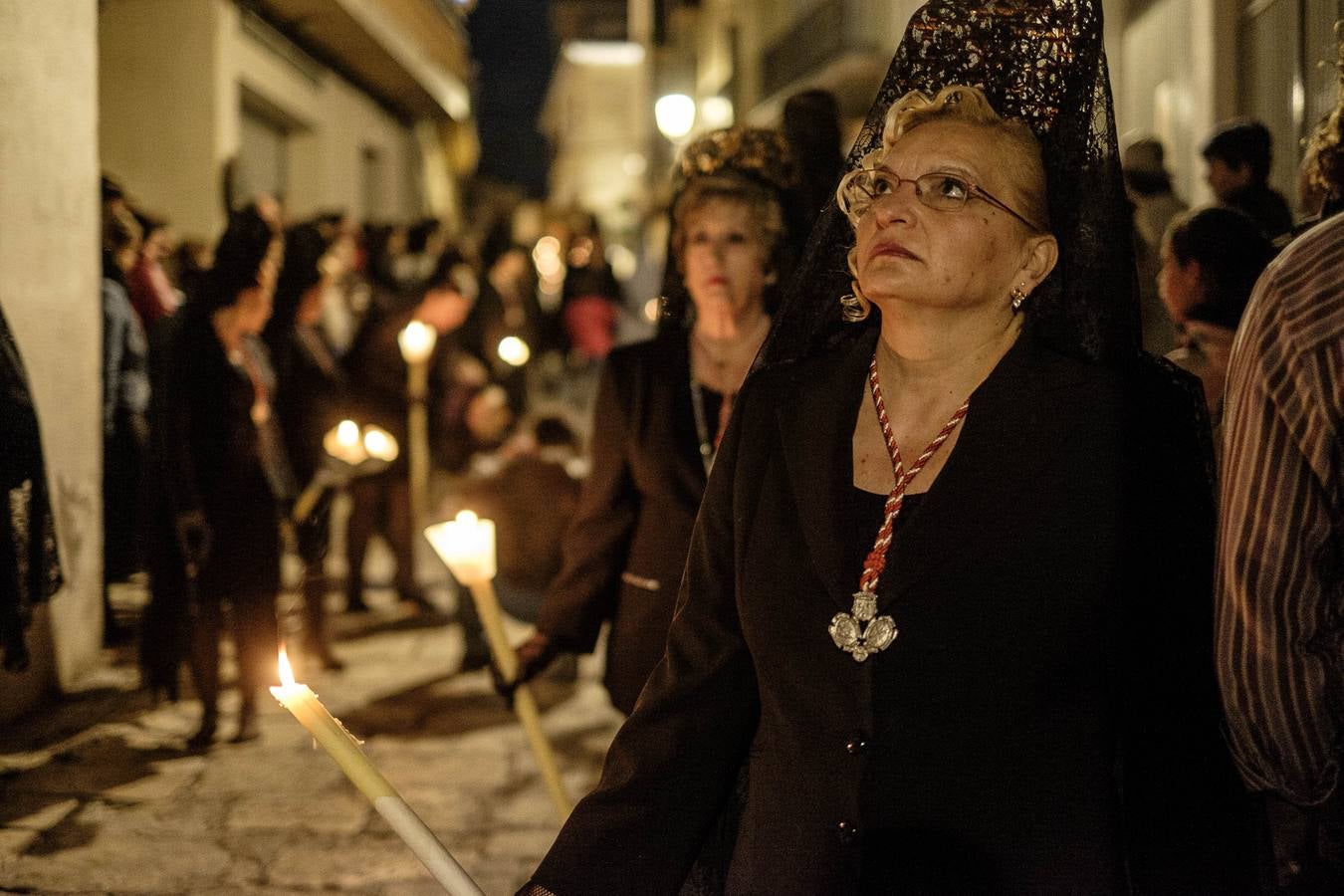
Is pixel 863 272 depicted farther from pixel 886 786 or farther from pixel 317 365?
pixel 317 365

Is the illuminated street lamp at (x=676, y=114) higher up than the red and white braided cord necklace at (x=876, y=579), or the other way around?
the illuminated street lamp at (x=676, y=114)

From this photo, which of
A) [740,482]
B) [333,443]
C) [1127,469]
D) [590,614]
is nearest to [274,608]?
[333,443]

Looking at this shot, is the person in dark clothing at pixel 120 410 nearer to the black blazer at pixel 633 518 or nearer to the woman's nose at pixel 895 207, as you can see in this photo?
the black blazer at pixel 633 518

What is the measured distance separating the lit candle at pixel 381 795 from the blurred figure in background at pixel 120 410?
508 cm

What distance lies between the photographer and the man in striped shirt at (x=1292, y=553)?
1.88 meters

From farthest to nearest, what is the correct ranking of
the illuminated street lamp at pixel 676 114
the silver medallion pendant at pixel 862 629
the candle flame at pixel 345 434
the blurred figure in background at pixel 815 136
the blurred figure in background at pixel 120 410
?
1. the illuminated street lamp at pixel 676 114
2. the blurred figure in background at pixel 120 410
3. the candle flame at pixel 345 434
4. the blurred figure in background at pixel 815 136
5. the silver medallion pendant at pixel 862 629

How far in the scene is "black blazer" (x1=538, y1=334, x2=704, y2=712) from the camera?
3473 millimetres

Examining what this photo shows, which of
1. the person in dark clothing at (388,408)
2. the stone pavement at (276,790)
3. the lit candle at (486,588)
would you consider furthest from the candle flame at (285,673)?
the person in dark clothing at (388,408)

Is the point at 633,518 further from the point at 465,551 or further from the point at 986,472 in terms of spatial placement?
the point at 986,472

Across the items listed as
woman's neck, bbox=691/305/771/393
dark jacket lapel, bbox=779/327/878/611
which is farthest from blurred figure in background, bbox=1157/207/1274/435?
dark jacket lapel, bbox=779/327/878/611

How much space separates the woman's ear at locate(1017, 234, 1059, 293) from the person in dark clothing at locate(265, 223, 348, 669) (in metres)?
5.08

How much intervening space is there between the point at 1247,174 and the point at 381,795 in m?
4.30

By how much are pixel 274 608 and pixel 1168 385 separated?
4.88 meters

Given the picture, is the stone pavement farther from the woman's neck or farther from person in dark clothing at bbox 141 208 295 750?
the woman's neck
